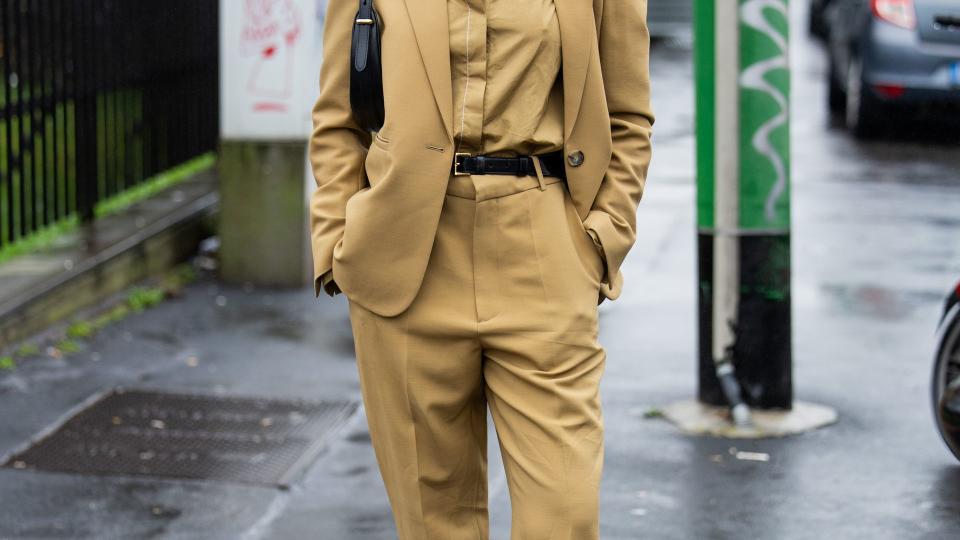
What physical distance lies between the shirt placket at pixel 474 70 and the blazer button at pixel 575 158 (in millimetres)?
202

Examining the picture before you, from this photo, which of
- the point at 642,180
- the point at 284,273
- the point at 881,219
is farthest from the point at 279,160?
the point at 642,180

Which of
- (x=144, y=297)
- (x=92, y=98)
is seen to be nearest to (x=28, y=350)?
(x=144, y=297)

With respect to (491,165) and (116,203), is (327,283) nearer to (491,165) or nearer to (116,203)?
(491,165)

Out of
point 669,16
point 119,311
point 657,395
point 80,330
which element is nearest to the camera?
point 657,395

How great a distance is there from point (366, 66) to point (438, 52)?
182 millimetres

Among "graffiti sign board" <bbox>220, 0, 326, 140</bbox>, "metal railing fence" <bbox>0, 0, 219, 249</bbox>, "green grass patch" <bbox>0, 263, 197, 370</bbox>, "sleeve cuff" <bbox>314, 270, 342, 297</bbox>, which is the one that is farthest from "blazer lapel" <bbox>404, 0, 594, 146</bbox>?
"graffiti sign board" <bbox>220, 0, 326, 140</bbox>

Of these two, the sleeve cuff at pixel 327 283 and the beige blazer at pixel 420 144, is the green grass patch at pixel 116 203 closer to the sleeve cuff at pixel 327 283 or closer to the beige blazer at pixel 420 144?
the sleeve cuff at pixel 327 283

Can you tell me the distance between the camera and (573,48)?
326 cm

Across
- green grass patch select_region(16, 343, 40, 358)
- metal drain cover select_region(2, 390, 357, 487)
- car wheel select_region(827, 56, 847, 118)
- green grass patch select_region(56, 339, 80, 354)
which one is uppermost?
car wheel select_region(827, 56, 847, 118)

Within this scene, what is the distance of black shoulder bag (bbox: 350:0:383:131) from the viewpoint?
10.8ft

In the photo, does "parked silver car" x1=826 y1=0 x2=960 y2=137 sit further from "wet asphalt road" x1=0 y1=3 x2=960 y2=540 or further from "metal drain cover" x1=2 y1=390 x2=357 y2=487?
"metal drain cover" x1=2 y1=390 x2=357 y2=487

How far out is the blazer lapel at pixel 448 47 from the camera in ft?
10.5

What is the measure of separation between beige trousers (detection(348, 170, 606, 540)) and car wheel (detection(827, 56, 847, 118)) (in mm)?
12218

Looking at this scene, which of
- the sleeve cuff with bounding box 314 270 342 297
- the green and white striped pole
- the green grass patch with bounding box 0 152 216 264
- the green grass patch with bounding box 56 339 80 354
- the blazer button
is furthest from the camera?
the green grass patch with bounding box 0 152 216 264
